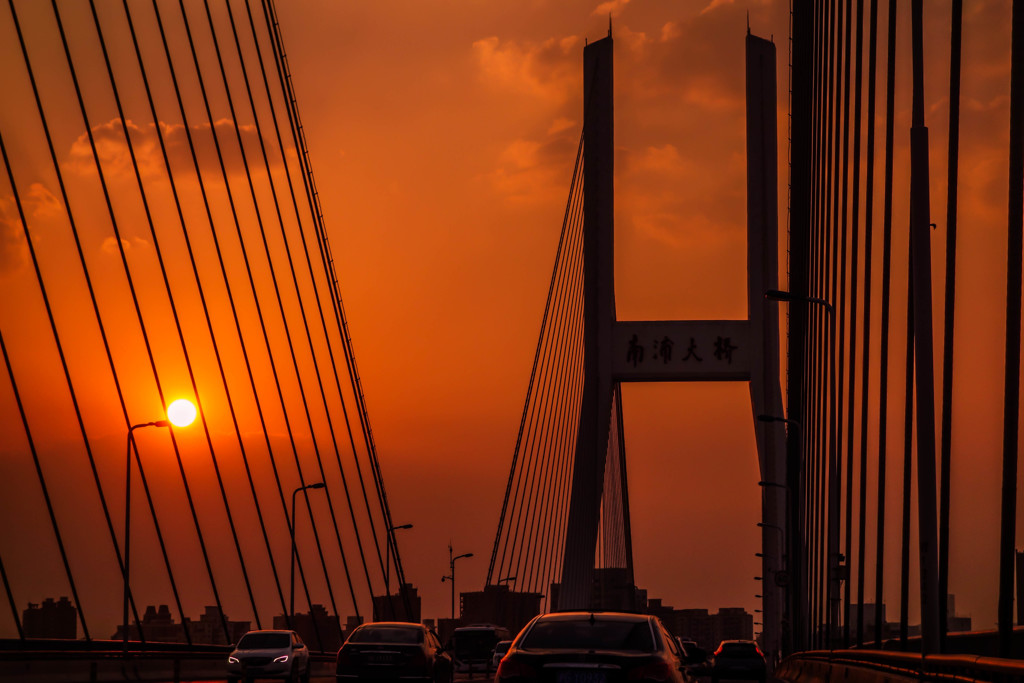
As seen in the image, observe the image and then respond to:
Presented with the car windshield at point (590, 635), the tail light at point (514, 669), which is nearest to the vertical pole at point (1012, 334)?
the car windshield at point (590, 635)

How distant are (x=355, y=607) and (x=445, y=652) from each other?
19.7m

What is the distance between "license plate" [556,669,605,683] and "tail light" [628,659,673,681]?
0.75 ft

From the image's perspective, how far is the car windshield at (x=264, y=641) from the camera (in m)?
30.7

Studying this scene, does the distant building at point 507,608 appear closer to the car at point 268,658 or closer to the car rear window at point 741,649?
the car rear window at point 741,649

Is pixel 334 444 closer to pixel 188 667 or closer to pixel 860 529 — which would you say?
pixel 188 667

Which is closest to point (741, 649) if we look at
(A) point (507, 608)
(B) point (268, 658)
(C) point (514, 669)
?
(B) point (268, 658)

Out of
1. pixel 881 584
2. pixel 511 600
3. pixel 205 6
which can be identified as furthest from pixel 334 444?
pixel 511 600

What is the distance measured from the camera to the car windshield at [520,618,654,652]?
11.8 meters

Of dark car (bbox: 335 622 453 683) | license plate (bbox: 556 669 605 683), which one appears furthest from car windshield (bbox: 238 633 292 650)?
license plate (bbox: 556 669 605 683)

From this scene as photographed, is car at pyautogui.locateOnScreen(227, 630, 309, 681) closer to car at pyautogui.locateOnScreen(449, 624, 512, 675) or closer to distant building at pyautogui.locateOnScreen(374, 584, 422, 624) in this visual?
distant building at pyautogui.locateOnScreen(374, 584, 422, 624)

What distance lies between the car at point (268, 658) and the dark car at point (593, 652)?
1846 centimetres

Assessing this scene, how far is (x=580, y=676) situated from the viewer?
1116cm

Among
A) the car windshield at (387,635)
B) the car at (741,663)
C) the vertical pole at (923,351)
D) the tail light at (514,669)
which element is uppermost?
the vertical pole at (923,351)

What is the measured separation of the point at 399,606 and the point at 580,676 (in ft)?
319
